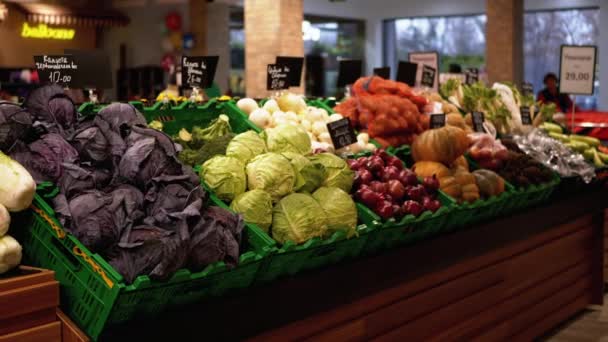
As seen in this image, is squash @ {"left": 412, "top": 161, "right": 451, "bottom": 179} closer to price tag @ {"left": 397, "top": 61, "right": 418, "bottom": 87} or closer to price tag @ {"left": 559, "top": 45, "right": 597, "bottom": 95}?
price tag @ {"left": 397, "top": 61, "right": 418, "bottom": 87}

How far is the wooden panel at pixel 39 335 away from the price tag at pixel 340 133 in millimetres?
1890

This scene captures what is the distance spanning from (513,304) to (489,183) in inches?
30.3

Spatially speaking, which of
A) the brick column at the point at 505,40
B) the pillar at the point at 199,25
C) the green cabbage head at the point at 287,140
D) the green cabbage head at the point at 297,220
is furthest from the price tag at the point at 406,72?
the pillar at the point at 199,25

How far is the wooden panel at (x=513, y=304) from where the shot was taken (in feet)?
12.8

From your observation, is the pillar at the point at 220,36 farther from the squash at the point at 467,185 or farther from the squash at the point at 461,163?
the squash at the point at 467,185

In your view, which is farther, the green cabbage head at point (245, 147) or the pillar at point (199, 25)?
the pillar at point (199, 25)

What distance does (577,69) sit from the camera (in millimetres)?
6855

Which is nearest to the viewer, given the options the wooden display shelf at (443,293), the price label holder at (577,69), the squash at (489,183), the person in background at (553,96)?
the wooden display shelf at (443,293)

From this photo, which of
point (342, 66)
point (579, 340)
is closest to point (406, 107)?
point (342, 66)

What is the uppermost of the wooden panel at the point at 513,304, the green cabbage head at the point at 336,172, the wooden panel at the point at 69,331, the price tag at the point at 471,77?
the price tag at the point at 471,77

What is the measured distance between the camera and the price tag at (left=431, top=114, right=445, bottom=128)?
4617mm

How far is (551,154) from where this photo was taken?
5.03 meters

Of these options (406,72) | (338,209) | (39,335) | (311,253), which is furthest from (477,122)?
(39,335)

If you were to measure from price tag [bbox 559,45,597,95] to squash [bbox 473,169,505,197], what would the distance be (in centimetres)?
298
